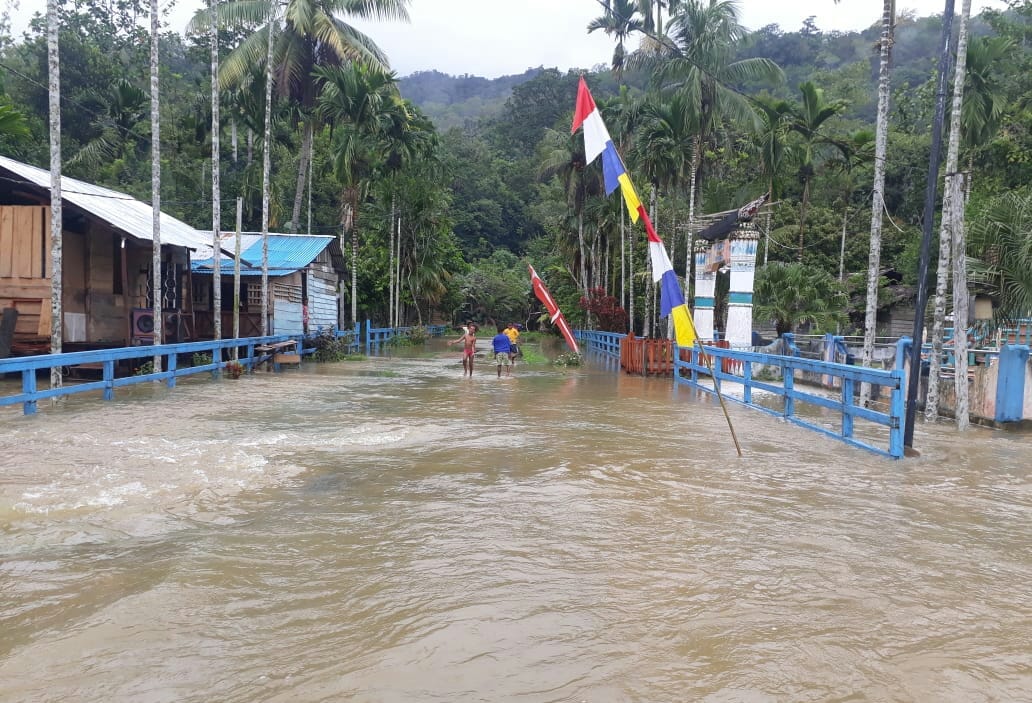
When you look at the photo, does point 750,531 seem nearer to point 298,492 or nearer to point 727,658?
point 727,658

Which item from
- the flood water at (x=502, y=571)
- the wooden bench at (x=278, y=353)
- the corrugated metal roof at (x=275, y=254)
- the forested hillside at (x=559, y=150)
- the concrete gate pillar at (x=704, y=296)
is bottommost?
the flood water at (x=502, y=571)

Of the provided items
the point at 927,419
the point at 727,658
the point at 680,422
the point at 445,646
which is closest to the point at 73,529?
the point at 445,646

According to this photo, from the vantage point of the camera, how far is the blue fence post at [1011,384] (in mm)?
12258

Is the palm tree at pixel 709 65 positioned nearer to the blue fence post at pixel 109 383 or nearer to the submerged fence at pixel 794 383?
the submerged fence at pixel 794 383

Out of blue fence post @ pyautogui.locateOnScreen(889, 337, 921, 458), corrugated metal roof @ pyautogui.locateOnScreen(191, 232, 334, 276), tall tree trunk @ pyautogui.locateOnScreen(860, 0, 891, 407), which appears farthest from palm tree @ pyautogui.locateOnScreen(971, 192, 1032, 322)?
corrugated metal roof @ pyautogui.locateOnScreen(191, 232, 334, 276)

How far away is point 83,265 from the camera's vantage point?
17891 mm

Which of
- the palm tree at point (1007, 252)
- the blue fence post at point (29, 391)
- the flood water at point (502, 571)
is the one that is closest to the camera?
the flood water at point (502, 571)

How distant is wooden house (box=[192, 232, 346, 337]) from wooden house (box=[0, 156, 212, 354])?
230cm

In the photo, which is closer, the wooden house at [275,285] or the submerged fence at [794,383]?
the submerged fence at [794,383]

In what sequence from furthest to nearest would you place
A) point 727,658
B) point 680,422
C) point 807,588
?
1. point 680,422
2. point 807,588
3. point 727,658

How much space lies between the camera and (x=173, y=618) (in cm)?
390

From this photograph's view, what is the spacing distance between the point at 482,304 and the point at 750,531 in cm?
4870

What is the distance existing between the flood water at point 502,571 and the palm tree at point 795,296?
1673cm

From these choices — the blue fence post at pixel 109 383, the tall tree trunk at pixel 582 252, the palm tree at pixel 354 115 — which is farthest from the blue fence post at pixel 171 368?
the tall tree trunk at pixel 582 252
